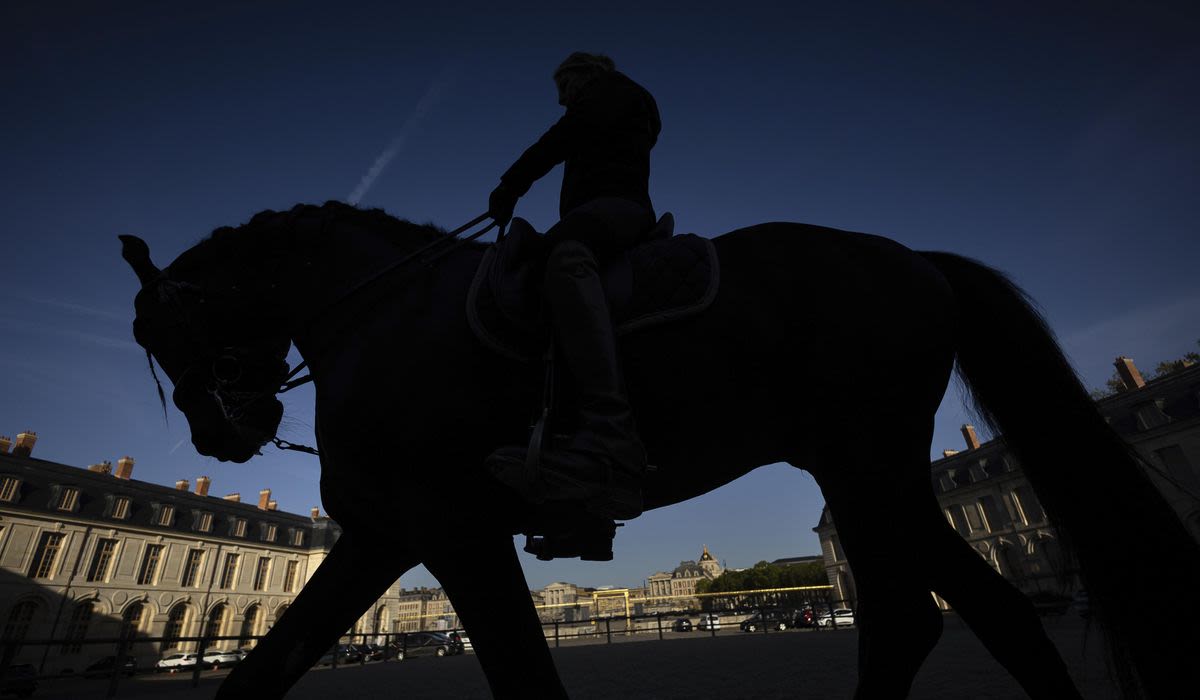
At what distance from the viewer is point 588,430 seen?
5.28ft

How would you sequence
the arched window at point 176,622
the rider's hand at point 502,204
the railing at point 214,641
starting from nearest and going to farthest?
1. the rider's hand at point 502,204
2. the railing at point 214,641
3. the arched window at point 176,622

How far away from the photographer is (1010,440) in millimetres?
2127

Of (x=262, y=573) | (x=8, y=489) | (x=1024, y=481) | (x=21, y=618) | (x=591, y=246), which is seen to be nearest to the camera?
(x=591, y=246)

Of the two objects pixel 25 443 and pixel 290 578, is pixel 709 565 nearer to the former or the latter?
pixel 290 578

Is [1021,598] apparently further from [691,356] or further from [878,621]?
[691,356]

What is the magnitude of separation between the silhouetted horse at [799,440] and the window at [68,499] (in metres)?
46.5

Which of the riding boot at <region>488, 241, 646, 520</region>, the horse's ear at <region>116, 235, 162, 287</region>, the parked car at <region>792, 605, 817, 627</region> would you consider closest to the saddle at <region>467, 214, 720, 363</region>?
the riding boot at <region>488, 241, 646, 520</region>

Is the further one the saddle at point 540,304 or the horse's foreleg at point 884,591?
the saddle at point 540,304

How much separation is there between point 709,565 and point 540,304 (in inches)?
7060

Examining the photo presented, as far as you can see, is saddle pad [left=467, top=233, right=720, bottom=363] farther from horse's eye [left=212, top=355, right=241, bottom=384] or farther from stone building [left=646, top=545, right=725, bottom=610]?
stone building [left=646, top=545, right=725, bottom=610]

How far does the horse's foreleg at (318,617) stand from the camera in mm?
2176

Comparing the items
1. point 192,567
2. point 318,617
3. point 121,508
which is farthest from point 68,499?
point 318,617

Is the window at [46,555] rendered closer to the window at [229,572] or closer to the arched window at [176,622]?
the arched window at [176,622]

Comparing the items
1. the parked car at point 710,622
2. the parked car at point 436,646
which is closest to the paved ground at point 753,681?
the parked car at point 710,622
